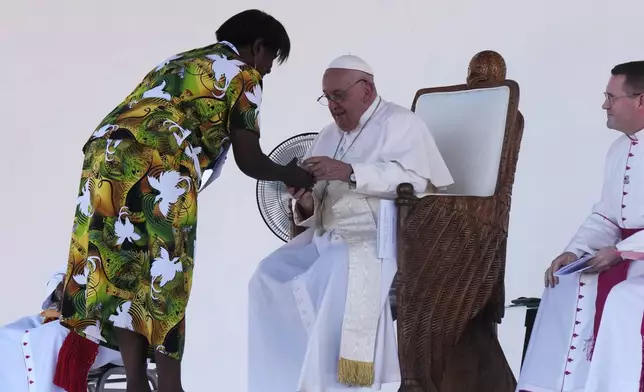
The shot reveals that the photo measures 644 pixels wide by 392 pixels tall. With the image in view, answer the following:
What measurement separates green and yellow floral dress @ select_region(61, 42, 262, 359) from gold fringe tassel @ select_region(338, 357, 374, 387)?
0.73 meters

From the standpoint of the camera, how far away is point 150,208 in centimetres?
327

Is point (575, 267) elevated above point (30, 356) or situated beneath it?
elevated above

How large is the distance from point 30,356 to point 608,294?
1949 millimetres

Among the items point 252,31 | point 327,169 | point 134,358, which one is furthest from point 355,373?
point 252,31

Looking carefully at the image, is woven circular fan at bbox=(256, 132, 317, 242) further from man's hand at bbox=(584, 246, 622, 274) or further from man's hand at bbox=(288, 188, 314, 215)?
man's hand at bbox=(584, 246, 622, 274)

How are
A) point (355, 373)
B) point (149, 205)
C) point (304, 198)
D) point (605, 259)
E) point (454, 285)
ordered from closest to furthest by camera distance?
point (149, 205) < point (605, 259) < point (355, 373) < point (454, 285) < point (304, 198)

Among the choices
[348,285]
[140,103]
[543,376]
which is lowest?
[543,376]

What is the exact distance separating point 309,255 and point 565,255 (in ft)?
3.55

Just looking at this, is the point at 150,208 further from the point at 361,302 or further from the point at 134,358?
the point at 361,302

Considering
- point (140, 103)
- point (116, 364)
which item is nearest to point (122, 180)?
point (140, 103)

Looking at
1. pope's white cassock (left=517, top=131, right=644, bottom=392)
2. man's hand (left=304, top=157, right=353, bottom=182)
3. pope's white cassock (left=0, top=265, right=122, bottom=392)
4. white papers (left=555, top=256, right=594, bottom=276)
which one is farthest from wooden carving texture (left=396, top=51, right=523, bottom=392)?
pope's white cassock (left=0, top=265, right=122, bottom=392)

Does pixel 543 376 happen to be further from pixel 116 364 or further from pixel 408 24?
pixel 408 24

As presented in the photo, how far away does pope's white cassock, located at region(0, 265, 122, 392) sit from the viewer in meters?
3.46

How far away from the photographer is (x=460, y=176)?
13.9 feet
